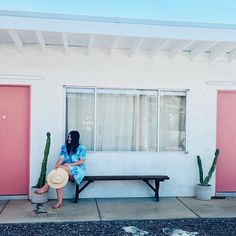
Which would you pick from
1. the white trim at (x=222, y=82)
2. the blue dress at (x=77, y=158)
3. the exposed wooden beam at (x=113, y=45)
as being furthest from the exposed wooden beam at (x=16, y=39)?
the white trim at (x=222, y=82)

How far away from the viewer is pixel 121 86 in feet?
22.1

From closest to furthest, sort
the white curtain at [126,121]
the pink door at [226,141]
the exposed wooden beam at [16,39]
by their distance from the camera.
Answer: the exposed wooden beam at [16,39]
the white curtain at [126,121]
the pink door at [226,141]

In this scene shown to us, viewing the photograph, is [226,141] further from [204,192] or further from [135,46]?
[135,46]

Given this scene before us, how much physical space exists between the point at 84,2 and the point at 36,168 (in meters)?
3.26

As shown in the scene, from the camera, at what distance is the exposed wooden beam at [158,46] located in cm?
585

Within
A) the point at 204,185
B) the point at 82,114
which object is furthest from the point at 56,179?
the point at 204,185

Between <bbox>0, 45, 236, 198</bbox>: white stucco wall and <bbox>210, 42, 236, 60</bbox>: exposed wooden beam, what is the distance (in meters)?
0.27

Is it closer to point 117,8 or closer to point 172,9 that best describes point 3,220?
point 117,8

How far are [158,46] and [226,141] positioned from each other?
8.50 ft

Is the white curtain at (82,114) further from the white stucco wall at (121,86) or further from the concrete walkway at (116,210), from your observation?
the concrete walkway at (116,210)

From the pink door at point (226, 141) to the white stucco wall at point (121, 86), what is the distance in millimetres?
232

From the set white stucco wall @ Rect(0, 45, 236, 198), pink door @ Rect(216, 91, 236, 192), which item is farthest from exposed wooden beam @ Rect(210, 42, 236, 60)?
pink door @ Rect(216, 91, 236, 192)

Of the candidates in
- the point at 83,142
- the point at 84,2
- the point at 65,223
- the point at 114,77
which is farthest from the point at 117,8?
the point at 65,223

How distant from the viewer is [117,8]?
6348 millimetres
